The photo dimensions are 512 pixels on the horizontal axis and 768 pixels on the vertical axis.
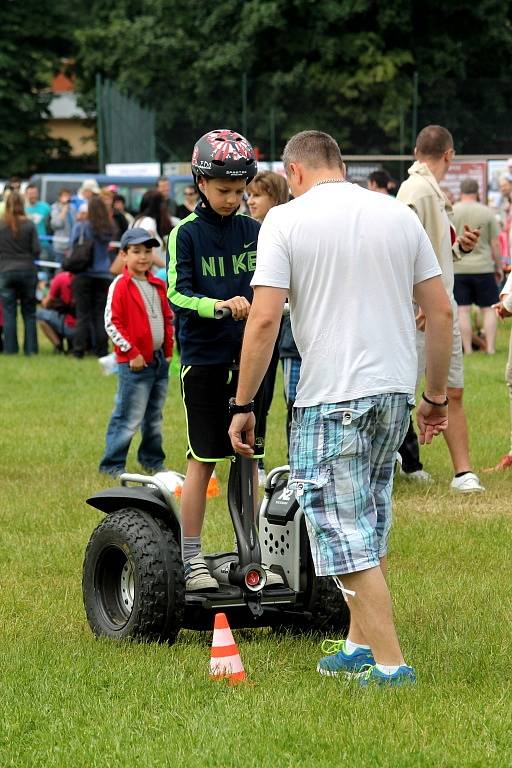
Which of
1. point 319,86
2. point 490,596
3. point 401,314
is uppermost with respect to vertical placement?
point 319,86

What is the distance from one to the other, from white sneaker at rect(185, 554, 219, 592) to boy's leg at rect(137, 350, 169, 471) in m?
4.54

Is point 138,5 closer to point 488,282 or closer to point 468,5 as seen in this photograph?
point 468,5

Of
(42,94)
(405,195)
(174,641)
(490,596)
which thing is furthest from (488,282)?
(42,94)

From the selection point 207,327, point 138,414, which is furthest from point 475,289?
point 207,327

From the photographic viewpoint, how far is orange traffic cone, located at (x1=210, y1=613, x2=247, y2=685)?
5.03 metres

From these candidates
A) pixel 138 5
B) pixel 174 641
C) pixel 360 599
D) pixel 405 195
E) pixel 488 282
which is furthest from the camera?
pixel 138 5

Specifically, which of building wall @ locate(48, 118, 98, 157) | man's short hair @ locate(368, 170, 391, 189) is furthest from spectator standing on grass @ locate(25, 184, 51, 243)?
building wall @ locate(48, 118, 98, 157)

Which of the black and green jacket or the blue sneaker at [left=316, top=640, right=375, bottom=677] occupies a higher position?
the black and green jacket

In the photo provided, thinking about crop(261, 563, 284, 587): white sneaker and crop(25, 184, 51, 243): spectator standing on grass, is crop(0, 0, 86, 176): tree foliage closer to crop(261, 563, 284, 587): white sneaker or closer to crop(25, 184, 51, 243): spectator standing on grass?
crop(25, 184, 51, 243): spectator standing on grass

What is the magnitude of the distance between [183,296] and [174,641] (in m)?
1.43

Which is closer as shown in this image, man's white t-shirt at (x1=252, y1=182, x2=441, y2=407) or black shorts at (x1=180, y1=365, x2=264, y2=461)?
man's white t-shirt at (x1=252, y1=182, x2=441, y2=407)

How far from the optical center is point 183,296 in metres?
5.72

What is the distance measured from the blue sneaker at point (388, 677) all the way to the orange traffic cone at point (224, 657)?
1.52 feet

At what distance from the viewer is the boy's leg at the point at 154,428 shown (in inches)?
405
